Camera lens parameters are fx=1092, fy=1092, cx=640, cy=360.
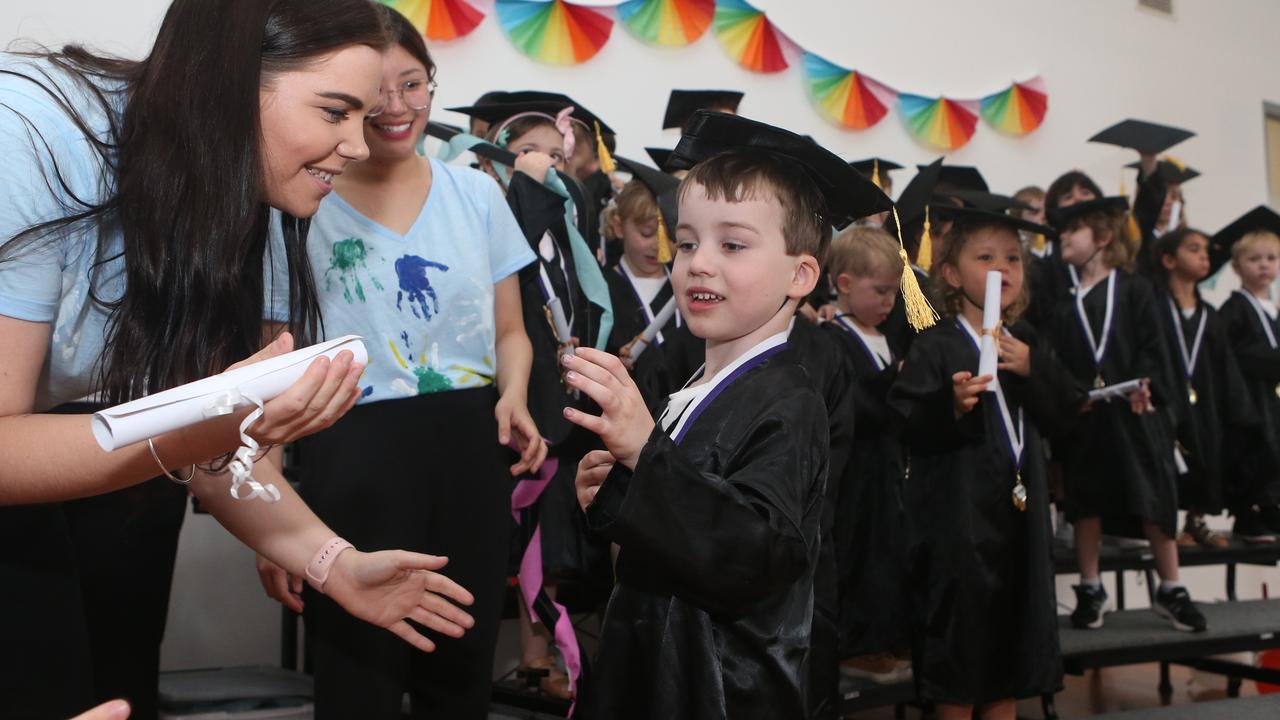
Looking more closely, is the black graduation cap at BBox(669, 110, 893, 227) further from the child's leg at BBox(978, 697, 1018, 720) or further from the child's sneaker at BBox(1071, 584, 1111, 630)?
the child's sneaker at BBox(1071, 584, 1111, 630)

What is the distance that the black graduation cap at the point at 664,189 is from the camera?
3.19 m

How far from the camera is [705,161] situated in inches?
76.2

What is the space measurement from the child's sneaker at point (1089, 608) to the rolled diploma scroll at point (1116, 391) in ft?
2.54

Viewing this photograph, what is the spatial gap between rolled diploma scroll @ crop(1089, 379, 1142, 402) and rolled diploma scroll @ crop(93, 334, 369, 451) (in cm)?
342

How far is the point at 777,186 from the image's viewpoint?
1.85 meters

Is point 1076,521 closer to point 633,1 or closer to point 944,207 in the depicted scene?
point 944,207

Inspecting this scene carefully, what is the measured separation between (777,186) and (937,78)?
207 inches

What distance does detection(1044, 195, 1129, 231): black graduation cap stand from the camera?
185 inches

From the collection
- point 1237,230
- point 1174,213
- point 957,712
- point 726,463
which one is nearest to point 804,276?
point 726,463

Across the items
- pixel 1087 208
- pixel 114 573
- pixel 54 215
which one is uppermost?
pixel 1087 208

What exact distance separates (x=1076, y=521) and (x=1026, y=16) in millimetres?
3977

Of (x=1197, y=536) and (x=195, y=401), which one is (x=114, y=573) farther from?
(x=1197, y=536)

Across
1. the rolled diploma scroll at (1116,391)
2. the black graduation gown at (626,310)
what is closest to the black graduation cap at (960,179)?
the rolled diploma scroll at (1116,391)

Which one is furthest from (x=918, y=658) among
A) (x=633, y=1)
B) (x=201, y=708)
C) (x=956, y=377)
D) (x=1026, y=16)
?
(x=1026, y=16)
